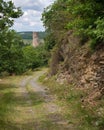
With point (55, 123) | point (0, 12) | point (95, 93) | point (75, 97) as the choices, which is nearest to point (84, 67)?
point (75, 97)

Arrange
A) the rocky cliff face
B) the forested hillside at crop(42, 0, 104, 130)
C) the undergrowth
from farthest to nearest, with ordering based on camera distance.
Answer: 1. the rocky cliff face
2. the forested hillside at crop(42, 0, 104, 130)
3. the undergrowth

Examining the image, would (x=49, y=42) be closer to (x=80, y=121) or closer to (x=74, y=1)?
→ (x=74, y=1)

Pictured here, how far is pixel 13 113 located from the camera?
22547 millimetres

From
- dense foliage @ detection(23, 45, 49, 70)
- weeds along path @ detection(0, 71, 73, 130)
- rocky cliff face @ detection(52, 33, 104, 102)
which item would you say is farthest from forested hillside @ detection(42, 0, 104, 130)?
dense foliage @ detection(23, 45, 49, 70)

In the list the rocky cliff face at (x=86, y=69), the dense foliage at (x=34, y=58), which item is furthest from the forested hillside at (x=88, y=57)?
the dense foliage at (x=34, y=58)

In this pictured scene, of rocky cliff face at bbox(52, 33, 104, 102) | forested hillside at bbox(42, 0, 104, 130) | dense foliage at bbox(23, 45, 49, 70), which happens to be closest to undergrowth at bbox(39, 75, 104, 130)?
forested hillside at bbox(42, 0, 104, 130)

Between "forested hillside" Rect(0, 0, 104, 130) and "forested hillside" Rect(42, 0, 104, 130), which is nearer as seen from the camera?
"forested hillside" Rect(0, 0, 104, 130)

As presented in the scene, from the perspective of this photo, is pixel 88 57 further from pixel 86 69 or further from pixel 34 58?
pixel 34 58

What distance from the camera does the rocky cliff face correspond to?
24544 mm

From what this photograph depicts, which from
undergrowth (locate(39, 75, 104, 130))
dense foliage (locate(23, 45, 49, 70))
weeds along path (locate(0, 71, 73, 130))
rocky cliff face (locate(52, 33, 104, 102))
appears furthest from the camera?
dense foliage (locate(23, 45, 49, 70))

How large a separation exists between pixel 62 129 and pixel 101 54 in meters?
9.84

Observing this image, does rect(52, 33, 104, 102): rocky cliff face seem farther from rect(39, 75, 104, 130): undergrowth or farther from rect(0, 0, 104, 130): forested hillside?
rect(39, 75, 104, 130): undergrowth

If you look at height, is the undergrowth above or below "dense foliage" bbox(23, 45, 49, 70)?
above

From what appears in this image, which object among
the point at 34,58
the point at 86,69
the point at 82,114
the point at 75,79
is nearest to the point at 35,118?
the point at 82,114
